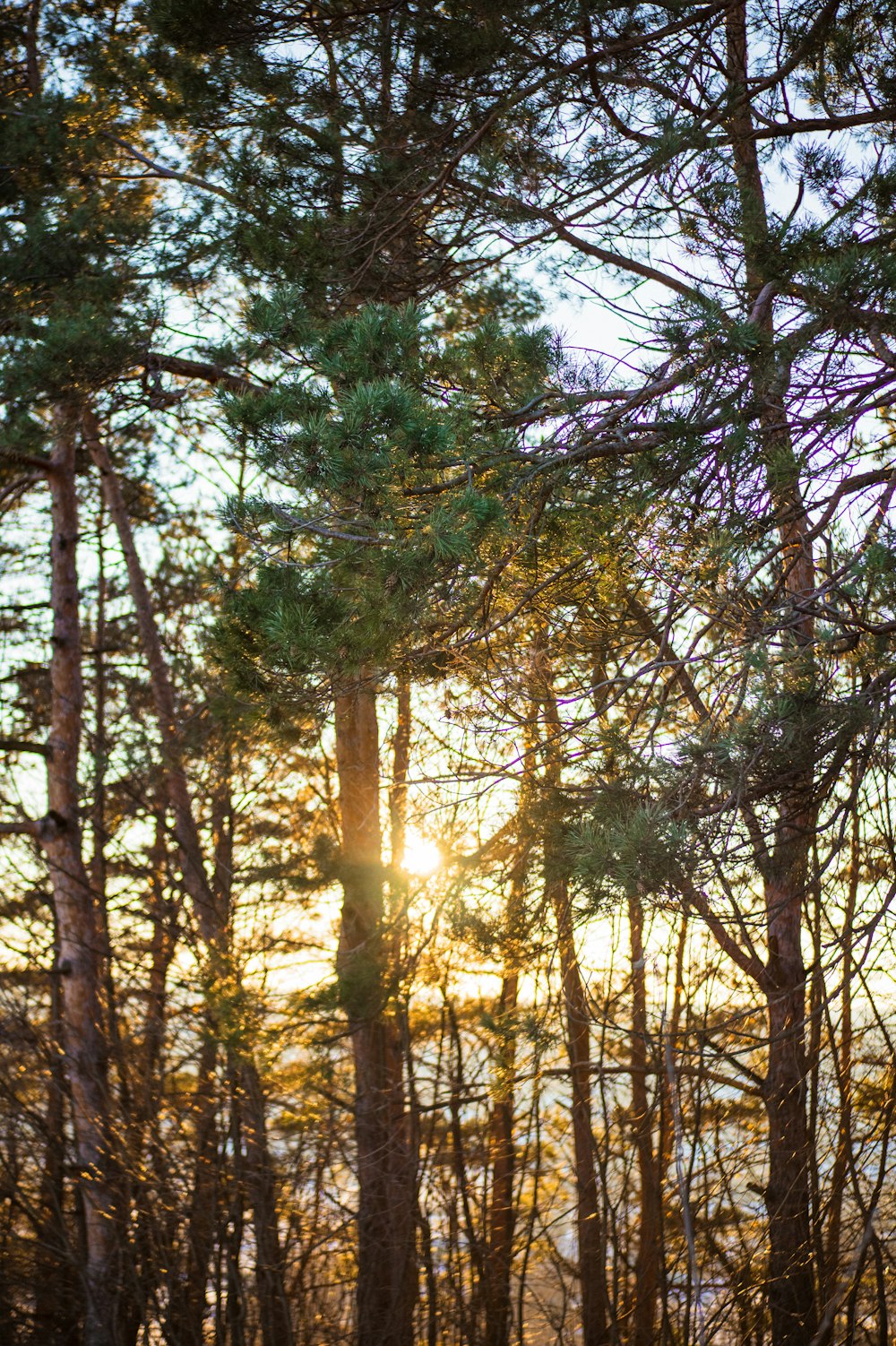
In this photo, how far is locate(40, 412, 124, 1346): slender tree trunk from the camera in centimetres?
605

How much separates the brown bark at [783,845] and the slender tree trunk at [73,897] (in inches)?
135

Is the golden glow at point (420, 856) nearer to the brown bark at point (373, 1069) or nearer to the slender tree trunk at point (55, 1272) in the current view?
the brown bark at point (373, 1069)

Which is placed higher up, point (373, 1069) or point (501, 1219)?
point (373, 1069)

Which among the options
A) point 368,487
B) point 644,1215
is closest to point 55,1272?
point 644,1215

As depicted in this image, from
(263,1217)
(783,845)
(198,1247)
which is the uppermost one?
(783,845)

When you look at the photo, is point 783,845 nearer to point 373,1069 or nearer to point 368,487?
point 368,487

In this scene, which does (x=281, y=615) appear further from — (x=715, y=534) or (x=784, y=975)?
(x=784, y=975)

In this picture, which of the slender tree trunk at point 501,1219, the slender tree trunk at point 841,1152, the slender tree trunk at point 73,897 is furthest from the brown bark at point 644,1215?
the slender tree trunk at point 73,897

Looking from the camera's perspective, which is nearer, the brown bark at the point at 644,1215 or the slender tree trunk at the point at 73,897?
the brown bark at the point at 644,1215

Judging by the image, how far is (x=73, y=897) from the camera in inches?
263

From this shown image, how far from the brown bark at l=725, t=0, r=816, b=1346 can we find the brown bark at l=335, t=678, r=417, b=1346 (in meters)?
1.69

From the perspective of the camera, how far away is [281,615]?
2811mm

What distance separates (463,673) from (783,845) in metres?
1.18

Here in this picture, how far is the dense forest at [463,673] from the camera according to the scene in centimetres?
307
